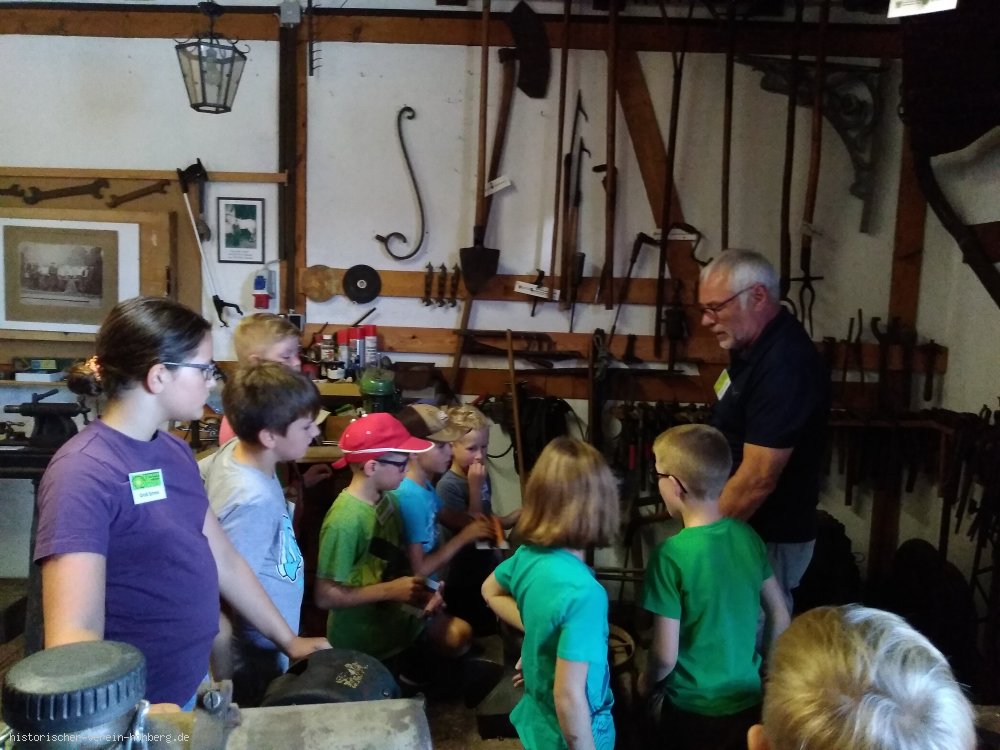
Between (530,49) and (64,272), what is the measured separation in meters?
2.79

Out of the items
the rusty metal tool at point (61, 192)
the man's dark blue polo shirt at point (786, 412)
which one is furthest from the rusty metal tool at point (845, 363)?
the rusty metal tool at point (61, 192)

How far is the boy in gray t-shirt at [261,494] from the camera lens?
72.1 inches

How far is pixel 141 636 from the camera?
138cm

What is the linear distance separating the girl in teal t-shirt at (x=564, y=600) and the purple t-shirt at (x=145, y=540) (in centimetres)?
67

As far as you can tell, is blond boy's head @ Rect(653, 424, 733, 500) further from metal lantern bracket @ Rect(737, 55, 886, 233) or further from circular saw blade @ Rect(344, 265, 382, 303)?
metal lantern bracket @ Rect(737, 55, 886, 233)

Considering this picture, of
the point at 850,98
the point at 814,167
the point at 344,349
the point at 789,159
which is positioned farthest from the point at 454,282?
the point at 850,98

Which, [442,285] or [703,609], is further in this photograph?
[442,285]

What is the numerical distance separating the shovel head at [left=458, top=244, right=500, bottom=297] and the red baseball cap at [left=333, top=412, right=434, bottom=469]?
183 centimetres

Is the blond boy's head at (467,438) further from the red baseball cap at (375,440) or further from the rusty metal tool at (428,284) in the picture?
the rusty metal tool at (428,284)

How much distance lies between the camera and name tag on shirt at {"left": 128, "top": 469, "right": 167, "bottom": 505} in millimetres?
1333

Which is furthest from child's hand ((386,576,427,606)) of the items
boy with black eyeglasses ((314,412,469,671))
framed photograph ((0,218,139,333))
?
framed photograph ((0,218,139,333))

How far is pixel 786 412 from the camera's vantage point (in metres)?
2.27

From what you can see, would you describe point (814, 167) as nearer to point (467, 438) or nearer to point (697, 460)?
point (467, 438)

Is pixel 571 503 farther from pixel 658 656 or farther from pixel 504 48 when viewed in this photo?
pixel 504 48
